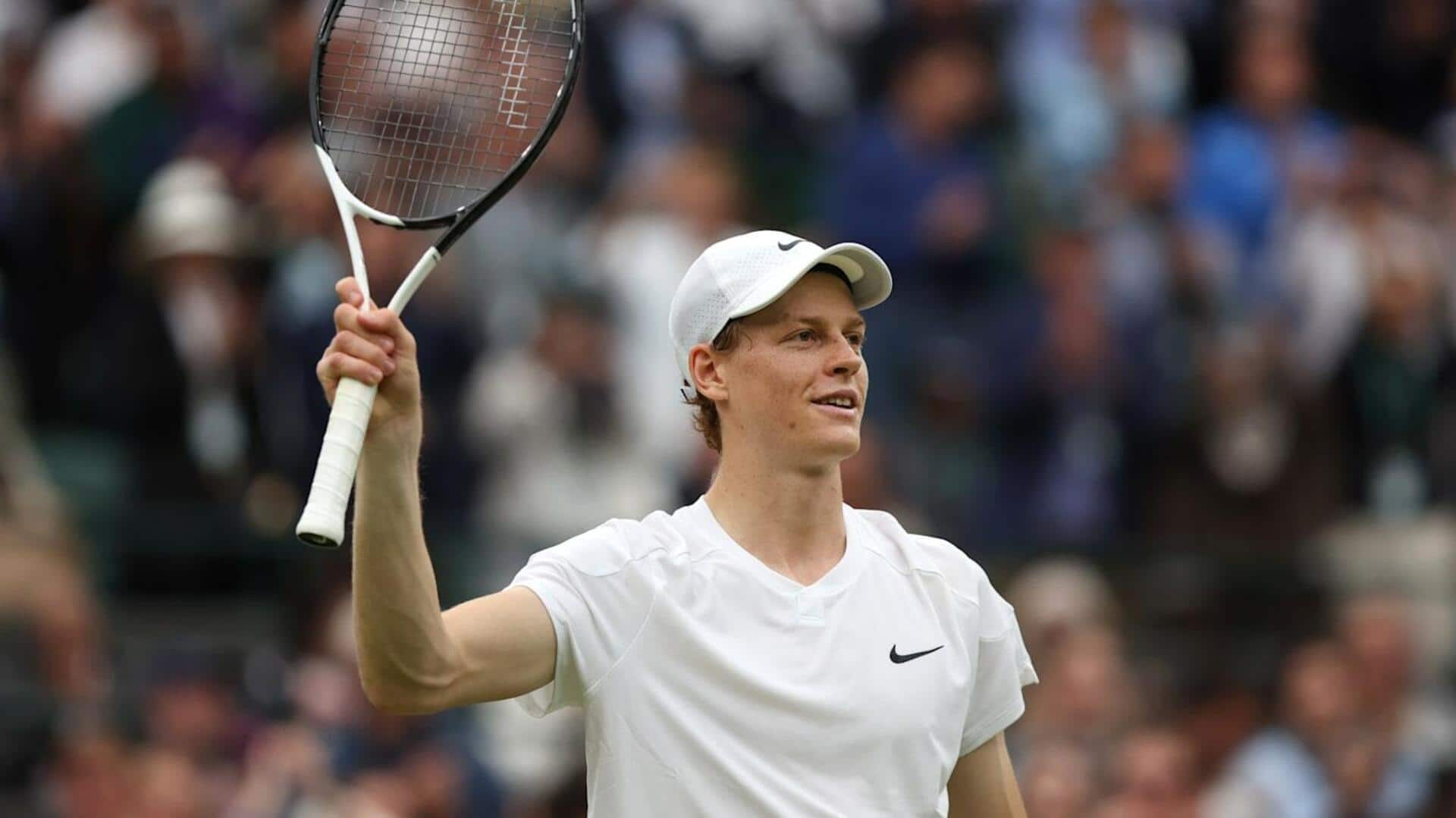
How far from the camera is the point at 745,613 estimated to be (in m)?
4.08

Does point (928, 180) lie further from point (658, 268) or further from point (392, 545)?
point (392, 545)

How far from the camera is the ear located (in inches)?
169

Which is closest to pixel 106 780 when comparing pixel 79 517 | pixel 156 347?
pixel 79 517

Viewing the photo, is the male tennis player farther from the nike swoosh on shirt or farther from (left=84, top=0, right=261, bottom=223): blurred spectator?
(left=84, top=0, right=261, bottom=223): blurred spectator

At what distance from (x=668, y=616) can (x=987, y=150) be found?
6.40 meters

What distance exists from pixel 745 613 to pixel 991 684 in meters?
0.49

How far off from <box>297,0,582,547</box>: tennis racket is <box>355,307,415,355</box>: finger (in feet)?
0.17

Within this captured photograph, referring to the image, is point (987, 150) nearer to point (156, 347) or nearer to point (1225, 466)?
point (1225, 466)

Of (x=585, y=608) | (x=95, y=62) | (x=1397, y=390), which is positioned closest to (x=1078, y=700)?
(x=1397, y=390)

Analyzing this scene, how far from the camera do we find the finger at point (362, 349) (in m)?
3.69

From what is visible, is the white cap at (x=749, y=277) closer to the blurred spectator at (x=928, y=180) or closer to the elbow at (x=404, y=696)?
the elbow at (x=404, y=696)

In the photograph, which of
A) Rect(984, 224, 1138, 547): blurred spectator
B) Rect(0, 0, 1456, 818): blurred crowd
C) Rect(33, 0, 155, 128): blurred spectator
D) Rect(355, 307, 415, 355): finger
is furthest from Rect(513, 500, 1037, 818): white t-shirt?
Rect(33, 0, 155, 128): blurred spectator

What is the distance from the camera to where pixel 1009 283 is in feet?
31.6

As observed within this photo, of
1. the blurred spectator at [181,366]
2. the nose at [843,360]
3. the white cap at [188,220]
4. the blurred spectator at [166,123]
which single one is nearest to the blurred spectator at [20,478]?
the blurred spectator at [181,366]
